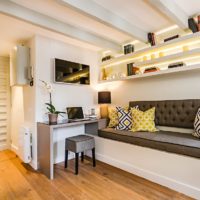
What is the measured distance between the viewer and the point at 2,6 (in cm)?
194

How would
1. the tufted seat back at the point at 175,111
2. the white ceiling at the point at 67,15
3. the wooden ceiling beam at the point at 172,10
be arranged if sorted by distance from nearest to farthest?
the wooden ceiling beam at the point at 172,10 < the white ceiling at the point at 67,15 < the tufted seat back at the point at 175,111

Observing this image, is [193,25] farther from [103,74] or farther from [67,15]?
[103,74]

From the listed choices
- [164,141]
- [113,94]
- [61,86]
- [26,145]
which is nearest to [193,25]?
[164,141]

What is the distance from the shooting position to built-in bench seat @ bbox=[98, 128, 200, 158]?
6.39 feet

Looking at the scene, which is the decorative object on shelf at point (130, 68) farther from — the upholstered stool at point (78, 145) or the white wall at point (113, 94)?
the upholstered stool at point (78, 145)

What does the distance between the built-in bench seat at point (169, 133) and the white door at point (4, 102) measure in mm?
2444

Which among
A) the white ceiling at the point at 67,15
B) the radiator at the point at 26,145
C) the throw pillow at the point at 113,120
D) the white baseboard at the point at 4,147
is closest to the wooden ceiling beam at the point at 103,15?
the white ceiling at the point at 67,15

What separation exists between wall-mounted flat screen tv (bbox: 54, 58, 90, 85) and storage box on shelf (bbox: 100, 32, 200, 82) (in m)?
0.58

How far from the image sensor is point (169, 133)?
8.41ft

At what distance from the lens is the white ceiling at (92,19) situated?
2067 millimetres

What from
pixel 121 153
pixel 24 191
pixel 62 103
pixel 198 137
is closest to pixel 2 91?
pixel 62 103

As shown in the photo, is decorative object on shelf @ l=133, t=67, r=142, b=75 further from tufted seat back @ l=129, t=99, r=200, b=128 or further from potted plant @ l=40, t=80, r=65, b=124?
potted plant @ l=40, t=80, r=65, b=124

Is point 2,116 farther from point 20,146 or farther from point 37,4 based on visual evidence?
point 37,4

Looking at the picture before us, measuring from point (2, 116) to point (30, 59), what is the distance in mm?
1812
